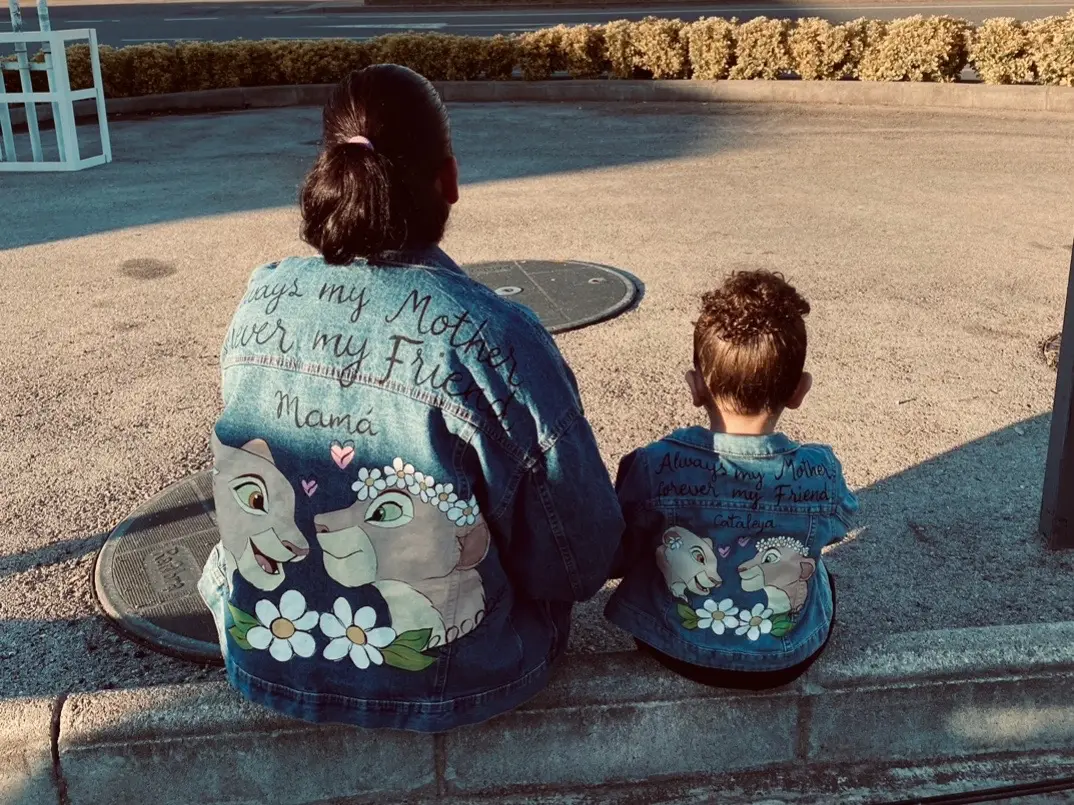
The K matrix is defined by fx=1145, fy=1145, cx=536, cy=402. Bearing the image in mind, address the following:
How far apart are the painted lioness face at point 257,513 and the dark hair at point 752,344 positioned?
93 cm

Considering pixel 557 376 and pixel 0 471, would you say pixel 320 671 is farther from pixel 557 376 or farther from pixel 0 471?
pixel 0 471

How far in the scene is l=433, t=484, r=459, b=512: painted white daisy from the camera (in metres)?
2.19

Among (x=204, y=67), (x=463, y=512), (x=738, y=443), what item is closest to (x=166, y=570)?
(x=463, y=512)

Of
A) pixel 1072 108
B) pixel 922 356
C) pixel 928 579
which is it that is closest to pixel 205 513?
pixel 928 579

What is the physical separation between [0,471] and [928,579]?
125 inches

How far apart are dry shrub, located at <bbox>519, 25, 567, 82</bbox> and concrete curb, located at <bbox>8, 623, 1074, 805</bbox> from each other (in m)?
11.3

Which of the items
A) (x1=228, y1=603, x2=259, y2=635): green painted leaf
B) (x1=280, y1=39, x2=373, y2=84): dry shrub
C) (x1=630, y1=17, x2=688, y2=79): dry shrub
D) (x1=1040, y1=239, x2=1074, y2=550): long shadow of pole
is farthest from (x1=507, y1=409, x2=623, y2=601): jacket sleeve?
(x1=280, y1=39, x2=373, y2=84): dry shrub

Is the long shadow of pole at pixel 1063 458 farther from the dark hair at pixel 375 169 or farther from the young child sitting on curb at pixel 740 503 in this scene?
the dark hair at pixel 375 169

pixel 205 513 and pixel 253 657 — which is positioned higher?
pixel 253 657

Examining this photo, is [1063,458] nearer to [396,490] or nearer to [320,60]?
[396,490]

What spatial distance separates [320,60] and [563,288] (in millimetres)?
8431

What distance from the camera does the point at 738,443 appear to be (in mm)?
2459

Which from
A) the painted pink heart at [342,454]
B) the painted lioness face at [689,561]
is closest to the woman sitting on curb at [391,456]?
the painted pink heart at [342,454]

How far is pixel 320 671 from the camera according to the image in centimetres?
240
